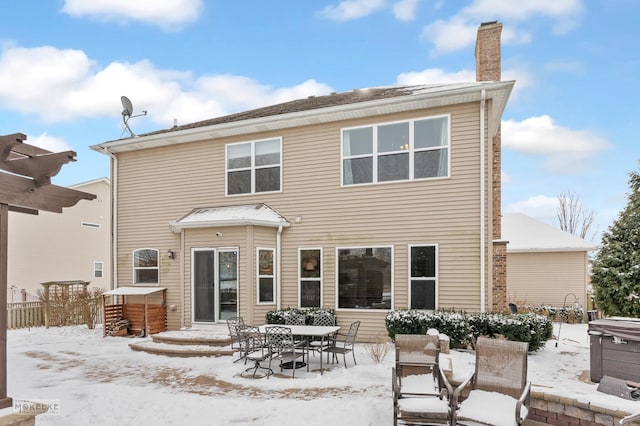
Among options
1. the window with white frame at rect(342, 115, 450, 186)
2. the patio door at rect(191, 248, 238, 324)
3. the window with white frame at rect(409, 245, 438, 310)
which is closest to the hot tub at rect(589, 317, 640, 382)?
the window with white frame at rect(409, 245, 438, 310)

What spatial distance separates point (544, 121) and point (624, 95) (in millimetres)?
19978

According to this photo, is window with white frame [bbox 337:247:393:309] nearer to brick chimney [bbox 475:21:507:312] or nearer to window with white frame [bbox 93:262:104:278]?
brick chimney [bbox 475:21:507:312]

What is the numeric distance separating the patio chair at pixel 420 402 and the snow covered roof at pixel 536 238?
13.4 meters

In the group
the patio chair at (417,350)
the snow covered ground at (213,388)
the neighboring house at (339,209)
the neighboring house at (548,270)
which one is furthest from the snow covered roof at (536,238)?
the patio chair at (417,350)

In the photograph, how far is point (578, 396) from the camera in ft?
14.8

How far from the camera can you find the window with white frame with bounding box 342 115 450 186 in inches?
402

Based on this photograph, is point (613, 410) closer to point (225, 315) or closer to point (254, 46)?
point (225, 315)

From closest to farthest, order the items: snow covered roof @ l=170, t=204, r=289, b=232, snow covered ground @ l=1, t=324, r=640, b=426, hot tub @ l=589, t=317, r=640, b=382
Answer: snow covered ground @ l=1, t=324, r=640, b=426 < hot tub @ l=589, t=317, r=640, b=382 < snow covered roof @ l=170, t=204, r=289, b=232

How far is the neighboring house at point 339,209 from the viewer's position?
9.88 metres

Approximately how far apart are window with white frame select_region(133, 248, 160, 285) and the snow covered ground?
2.92 m

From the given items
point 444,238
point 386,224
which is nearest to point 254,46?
point 386,224

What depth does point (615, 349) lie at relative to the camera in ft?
21.3

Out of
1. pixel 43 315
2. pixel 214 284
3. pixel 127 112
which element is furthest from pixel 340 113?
pixel 43 315

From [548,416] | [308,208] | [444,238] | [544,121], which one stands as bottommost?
[548,416]
